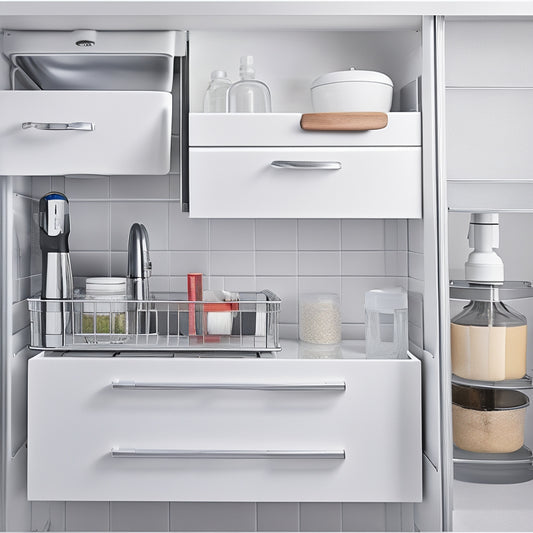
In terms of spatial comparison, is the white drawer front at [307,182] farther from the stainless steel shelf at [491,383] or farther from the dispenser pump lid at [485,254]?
the stainless steel shelf at [491,383]

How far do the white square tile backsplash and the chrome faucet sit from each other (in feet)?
0.55

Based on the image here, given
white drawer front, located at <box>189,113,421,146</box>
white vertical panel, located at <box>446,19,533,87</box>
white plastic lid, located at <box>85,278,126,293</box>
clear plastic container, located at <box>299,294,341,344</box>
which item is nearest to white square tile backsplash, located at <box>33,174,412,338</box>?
clear plastic container, located at <box>299,294,341,344</box>

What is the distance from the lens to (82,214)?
149cm

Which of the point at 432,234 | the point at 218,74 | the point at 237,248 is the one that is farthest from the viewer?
the point at 237,248

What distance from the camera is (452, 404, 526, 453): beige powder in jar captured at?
48.0 inches

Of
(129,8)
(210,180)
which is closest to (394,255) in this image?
(210,180)

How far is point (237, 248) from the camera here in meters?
1.50

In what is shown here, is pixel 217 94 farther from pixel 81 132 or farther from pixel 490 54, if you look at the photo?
pixel 490 54

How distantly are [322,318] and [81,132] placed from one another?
66cm

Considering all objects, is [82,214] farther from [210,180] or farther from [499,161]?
[499,161]

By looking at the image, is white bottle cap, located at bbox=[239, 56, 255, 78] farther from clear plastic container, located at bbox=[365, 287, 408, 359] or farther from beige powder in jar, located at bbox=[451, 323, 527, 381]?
beige powder in jar, located at bbox=[451, 323, 527, 381]

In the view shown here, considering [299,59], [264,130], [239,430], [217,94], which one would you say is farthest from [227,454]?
[299,59]

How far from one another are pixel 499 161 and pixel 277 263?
578 millimetres

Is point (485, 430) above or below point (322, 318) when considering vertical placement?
below
